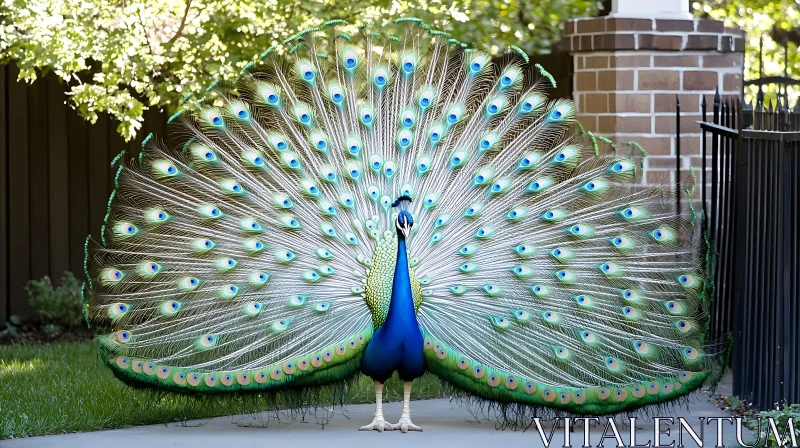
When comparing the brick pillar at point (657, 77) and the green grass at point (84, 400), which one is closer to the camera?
the green grass at point (84, 400)

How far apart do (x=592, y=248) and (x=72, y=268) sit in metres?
5.71

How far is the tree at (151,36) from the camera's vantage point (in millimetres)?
8234

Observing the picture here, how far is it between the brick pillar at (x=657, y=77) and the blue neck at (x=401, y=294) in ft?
8.38

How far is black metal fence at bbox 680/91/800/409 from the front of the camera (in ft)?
20.4

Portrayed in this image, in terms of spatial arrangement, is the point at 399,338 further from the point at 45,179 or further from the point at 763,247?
the point at 45,179

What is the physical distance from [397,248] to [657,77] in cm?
279

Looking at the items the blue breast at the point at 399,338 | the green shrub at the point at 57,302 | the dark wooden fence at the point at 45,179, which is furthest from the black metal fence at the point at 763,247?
the dark wooden fence at the point at 45,179

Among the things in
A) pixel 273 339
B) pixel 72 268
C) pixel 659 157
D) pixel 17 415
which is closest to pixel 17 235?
pixel 72 268

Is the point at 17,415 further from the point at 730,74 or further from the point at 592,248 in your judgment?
the point at 730,74

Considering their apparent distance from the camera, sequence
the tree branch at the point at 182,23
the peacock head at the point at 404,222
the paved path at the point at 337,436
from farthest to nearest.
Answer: the tree branch at the point at 182,23
the paved path at the point at 337,436
the peacock head at the point at 404,222

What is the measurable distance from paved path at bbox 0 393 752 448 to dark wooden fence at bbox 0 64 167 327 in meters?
4.29

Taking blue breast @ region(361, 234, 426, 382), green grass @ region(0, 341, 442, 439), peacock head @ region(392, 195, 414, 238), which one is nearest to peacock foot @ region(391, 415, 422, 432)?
blue breast @ region(361, 234, 426, 382)

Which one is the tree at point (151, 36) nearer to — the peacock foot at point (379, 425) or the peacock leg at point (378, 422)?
the peacock leg at point (378, 422)

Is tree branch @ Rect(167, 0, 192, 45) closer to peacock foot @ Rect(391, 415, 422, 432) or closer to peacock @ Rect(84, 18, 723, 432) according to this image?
peacock @ Rect(84, 18, 723, 432)
